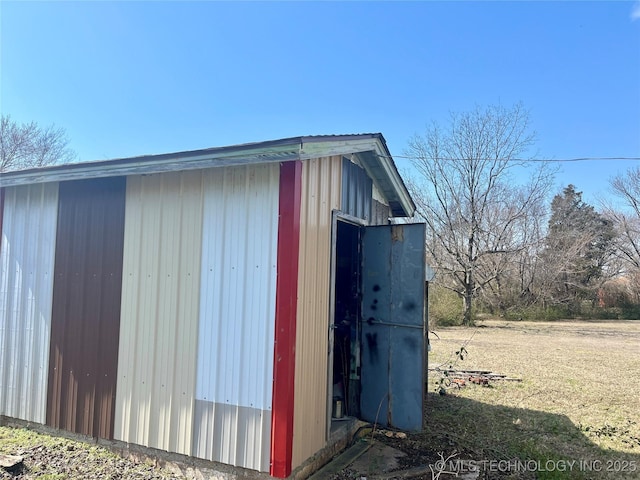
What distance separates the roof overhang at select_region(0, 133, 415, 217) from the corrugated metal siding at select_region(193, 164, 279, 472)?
22 cm

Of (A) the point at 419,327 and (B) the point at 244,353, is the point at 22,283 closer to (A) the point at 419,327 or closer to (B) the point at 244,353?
(B) the point at 244,353

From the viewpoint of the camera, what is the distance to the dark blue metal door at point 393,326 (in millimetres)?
3814

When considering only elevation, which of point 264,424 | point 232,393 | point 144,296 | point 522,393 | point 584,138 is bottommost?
point 522,393

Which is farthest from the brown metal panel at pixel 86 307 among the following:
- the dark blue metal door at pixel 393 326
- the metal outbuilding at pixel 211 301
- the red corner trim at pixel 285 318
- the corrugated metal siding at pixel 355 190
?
the dark blue metal door at pixel 393 326

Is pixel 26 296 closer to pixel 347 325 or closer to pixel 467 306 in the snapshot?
pixel 347 325

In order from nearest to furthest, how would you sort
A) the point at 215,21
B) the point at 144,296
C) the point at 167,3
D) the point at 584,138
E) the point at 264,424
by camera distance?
the point at 264,424
the point at 144,296
the point at 167,3
the point at 215,21
the point at 584,138

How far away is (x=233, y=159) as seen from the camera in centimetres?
286

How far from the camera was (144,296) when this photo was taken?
3381 millimetres

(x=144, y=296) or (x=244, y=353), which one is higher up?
(x=144, y=296)

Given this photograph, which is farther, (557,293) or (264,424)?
(557,293)

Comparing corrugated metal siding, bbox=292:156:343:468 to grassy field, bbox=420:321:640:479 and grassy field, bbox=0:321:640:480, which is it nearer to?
grassy field, bbox=0:321:640:480

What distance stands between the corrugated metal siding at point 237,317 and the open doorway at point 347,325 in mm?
1262

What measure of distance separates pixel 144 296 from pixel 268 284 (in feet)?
3.96

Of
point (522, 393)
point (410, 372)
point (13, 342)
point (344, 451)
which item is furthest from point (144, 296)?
point (522, 393)
